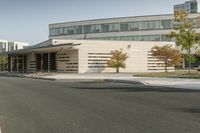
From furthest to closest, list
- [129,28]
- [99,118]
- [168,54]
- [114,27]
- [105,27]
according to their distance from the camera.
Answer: [105,27], [114,27], [129,28], [168,54], [99,118]

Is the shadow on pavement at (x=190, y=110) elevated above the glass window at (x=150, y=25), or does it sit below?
below

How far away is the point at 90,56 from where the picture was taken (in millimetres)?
56719

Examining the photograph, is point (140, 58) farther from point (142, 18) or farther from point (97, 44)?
point (142, 18)

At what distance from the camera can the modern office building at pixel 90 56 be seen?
184 ft

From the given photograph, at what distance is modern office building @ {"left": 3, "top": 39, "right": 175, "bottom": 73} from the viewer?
56156 millimetres

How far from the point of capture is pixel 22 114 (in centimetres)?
1195

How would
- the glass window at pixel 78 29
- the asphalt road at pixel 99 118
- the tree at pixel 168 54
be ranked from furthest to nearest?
the glass window at pixel 78 29, the tree at pixel 168 54, the asphalt road at pixel 99 118

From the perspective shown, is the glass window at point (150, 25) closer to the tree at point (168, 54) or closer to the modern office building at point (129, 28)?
the modern office building at point (129, 28)

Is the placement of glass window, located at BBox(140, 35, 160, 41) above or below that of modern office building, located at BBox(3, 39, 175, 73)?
above

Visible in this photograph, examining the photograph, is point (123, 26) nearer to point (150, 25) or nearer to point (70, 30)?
point (150, 25)

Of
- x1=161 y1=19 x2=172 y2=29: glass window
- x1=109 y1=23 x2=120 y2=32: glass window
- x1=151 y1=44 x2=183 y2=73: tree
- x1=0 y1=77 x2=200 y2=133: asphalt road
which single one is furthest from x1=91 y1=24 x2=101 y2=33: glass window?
x1=0 y1=77 x2=200 y2=133: asphalt road

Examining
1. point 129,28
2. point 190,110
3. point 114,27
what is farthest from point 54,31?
point 190,110

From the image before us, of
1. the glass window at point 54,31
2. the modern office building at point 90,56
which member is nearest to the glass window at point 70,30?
the glass window at point 54,31

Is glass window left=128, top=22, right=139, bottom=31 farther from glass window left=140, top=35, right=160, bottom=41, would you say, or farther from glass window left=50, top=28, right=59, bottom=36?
glass window left=50, top=28, right=59, bottom=36
